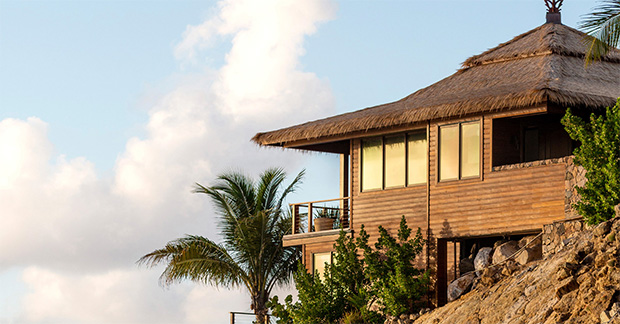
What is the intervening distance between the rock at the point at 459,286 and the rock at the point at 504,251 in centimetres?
79

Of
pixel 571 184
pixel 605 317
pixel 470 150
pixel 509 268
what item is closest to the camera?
pixel 605 317

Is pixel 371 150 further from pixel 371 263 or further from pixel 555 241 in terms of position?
pixel 555 241

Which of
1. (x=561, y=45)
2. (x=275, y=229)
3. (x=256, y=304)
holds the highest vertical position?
(x=561, y=45)

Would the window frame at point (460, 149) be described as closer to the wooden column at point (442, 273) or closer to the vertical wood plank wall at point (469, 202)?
the vertical wood plank wall at point (469, 202)

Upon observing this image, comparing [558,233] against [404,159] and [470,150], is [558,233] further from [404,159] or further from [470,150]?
[404,159]

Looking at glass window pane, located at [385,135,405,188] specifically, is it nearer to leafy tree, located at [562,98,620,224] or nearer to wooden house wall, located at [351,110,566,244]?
wooden house wall, located at [351,110,566,244]

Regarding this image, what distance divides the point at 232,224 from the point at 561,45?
12675mm

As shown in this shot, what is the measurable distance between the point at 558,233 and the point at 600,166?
6.10 ft

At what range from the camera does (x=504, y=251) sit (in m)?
26.6

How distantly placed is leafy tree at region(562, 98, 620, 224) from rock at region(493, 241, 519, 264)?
2.50m

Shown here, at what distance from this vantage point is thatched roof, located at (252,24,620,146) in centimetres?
2606

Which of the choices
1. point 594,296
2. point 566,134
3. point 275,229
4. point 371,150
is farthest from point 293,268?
point 594,296

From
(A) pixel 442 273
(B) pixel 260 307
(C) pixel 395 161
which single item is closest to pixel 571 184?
(A) pixel 442 273

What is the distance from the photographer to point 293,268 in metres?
36.5
